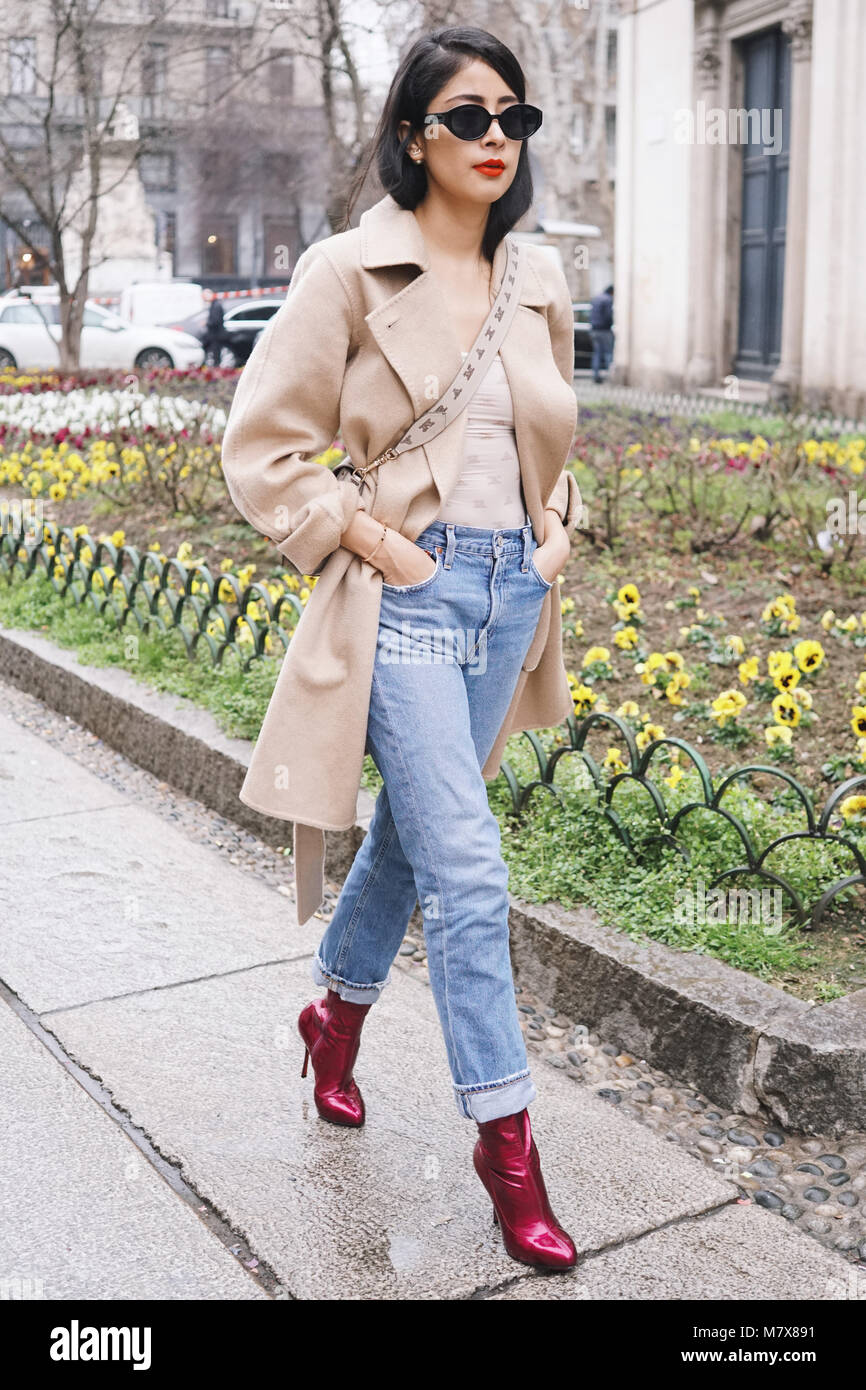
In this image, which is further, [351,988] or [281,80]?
[281,80]

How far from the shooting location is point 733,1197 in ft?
8.95

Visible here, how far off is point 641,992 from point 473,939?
937 millimetres

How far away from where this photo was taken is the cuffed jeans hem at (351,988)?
2.81 meters

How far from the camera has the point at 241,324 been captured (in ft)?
99.2

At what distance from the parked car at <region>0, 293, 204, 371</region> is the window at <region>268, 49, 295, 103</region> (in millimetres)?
22705

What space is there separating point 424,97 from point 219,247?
5467 centimetres

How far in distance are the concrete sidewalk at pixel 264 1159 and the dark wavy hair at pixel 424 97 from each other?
5.40ft

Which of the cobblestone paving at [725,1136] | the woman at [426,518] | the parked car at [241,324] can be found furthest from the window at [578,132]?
the woman at [426,518]

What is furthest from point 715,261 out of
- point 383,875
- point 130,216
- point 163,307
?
point 130,216

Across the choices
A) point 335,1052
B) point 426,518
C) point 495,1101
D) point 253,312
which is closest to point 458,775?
point 426,518

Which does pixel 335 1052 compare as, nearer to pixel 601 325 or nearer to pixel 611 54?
pixel 601 325

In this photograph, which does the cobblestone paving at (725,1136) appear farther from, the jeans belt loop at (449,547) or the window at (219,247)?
the window at (219,247)

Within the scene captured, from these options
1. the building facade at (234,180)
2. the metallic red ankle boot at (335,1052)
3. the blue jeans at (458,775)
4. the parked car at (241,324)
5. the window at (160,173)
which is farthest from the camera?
the window at (160,173)

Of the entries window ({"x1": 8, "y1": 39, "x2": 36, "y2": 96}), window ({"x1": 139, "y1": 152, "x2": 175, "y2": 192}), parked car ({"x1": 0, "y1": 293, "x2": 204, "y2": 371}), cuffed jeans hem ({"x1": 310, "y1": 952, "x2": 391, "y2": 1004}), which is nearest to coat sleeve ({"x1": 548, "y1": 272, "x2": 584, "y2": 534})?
cuffed jeans hem ({"x1": 310, "y1": 952, "x2": 391, "y2": 1004})
